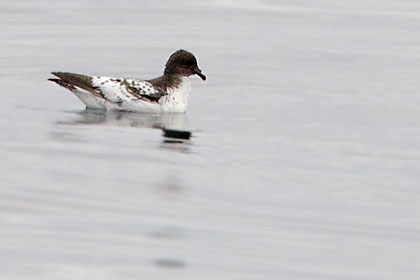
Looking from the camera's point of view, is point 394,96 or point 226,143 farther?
point 394,96

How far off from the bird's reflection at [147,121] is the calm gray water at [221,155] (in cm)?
6

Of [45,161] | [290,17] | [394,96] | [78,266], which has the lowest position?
[78,266]

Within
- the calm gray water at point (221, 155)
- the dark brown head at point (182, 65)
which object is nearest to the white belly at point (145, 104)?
the calm gray water at point (221, 155)

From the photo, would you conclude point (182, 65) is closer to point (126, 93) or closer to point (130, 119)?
point (126, 93)

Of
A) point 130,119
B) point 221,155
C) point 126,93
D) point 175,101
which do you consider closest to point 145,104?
point 126,93

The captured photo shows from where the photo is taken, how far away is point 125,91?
22.6 meters

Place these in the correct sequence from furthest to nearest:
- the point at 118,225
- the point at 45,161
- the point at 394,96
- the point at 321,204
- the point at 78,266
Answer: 1. the point at 394,96
2. the point at 45,161
3. the point at 321,204
4. the point at 118,225
5. the point at 78,266

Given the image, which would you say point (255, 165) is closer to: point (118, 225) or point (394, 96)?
point (118, 225)

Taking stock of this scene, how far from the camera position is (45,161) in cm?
1847

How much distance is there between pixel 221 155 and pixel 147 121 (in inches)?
115

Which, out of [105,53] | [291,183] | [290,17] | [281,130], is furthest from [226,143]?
[290,17]

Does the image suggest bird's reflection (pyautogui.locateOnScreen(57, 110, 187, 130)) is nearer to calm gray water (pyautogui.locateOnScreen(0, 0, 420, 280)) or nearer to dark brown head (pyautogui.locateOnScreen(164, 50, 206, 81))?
calm gray water (pyautogui.locateOnScreen(0, 0, 420, 280))

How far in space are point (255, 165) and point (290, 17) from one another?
14237 mm

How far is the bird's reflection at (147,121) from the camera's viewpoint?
67.8 ft
